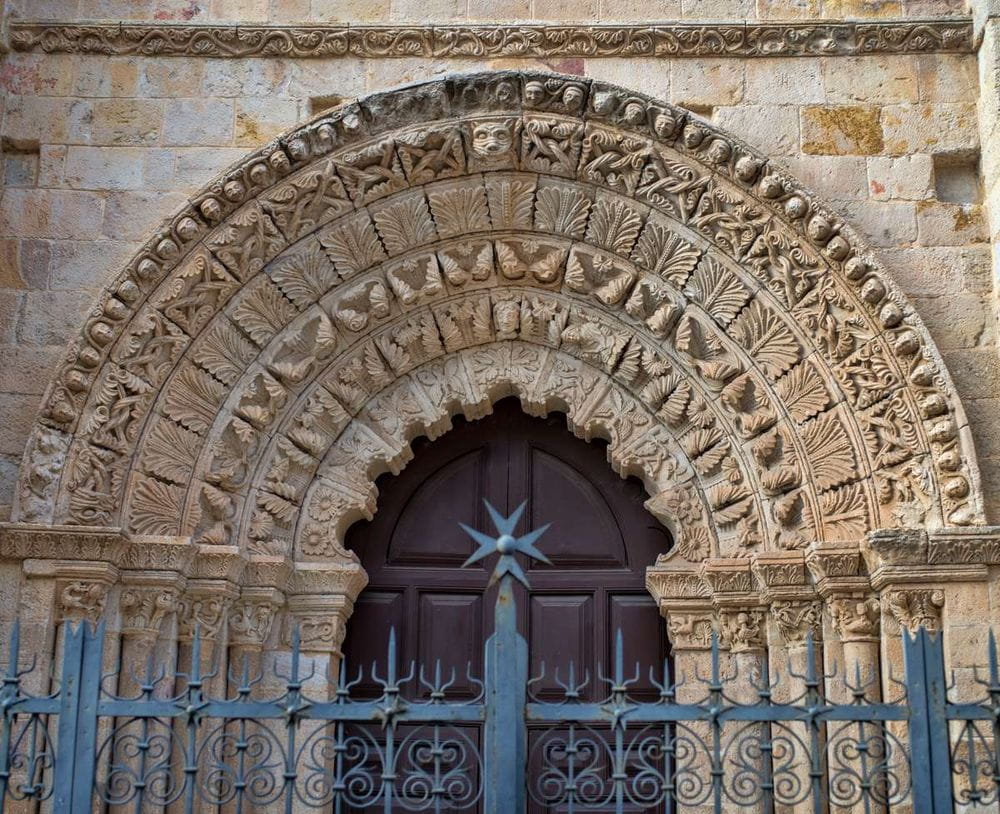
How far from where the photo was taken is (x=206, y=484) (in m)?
7.11

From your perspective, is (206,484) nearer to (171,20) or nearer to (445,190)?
(445,190)

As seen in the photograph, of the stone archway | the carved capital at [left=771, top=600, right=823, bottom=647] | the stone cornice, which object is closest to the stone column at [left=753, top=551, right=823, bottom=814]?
the carved capital at [left=771, top=600, right=823, bottom=647]

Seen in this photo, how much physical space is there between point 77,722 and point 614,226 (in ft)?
12.0

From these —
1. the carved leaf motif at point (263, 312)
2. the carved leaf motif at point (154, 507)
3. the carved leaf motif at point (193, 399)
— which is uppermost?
the carved leaf motif at point (263, 312)

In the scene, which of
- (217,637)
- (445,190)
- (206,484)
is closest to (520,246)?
(445,190)

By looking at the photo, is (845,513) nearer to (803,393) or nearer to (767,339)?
(803,393)

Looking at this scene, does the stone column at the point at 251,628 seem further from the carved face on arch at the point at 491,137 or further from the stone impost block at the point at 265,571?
the carved face on arch at the point at 491,137

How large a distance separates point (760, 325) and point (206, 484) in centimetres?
287

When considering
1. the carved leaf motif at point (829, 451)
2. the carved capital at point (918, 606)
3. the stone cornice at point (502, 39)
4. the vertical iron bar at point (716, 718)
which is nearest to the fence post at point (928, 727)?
the vertical iron bar at point (716, 718)

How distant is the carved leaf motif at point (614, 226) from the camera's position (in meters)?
7.37

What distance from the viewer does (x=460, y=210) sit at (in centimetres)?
748

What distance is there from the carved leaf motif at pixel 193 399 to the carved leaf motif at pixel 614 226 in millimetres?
2084

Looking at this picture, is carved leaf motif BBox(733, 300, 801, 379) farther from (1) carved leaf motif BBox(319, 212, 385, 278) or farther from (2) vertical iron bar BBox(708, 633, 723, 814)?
(2) vertical iron bar BBox(708, 633, 723, 814)

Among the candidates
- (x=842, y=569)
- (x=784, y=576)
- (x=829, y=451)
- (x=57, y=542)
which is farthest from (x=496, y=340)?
(x=57, y=542)
